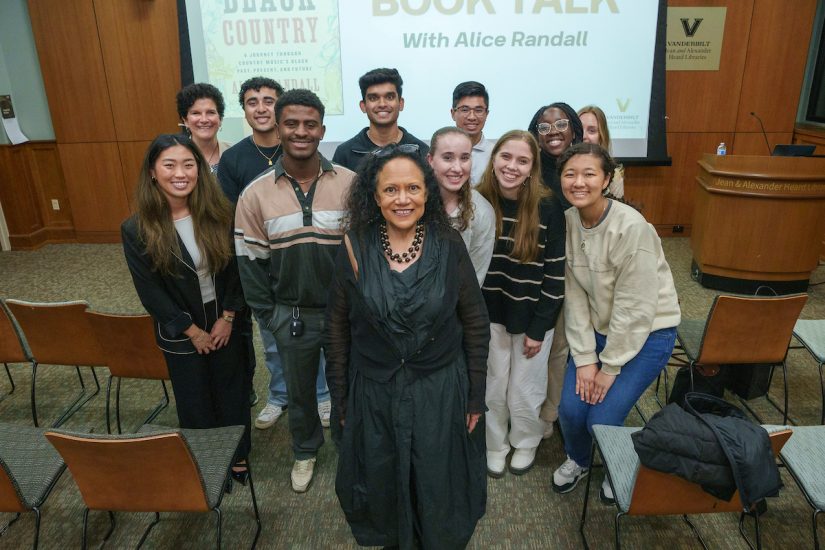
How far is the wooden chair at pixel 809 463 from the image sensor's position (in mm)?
1698

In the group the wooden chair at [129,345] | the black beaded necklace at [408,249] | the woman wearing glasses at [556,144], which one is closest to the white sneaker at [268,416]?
the wooden chair at [129,345]

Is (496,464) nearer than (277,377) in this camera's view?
Yes

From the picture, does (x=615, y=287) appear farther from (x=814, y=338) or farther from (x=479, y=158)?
(x=814, y=338)


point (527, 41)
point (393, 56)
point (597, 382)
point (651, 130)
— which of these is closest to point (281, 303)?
point (597, 382)

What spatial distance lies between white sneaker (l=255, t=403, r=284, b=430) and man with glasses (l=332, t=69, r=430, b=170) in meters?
1.35

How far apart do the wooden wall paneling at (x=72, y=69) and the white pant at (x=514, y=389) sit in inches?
202

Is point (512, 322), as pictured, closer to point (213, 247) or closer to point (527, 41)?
point (213, 247)

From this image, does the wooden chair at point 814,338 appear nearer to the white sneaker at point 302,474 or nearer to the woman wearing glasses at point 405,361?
the woman wearing glasses at point 405,361

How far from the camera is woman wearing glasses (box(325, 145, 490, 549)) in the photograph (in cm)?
163

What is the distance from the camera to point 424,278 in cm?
163

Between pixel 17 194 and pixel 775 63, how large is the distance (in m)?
7.69

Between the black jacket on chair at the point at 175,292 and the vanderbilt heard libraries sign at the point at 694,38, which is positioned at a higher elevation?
the vanderbilt heard libraries sign at the point at 694,38

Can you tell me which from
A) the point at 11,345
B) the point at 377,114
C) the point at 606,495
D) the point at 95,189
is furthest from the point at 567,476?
the point at 95,189

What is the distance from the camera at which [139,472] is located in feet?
5.25
